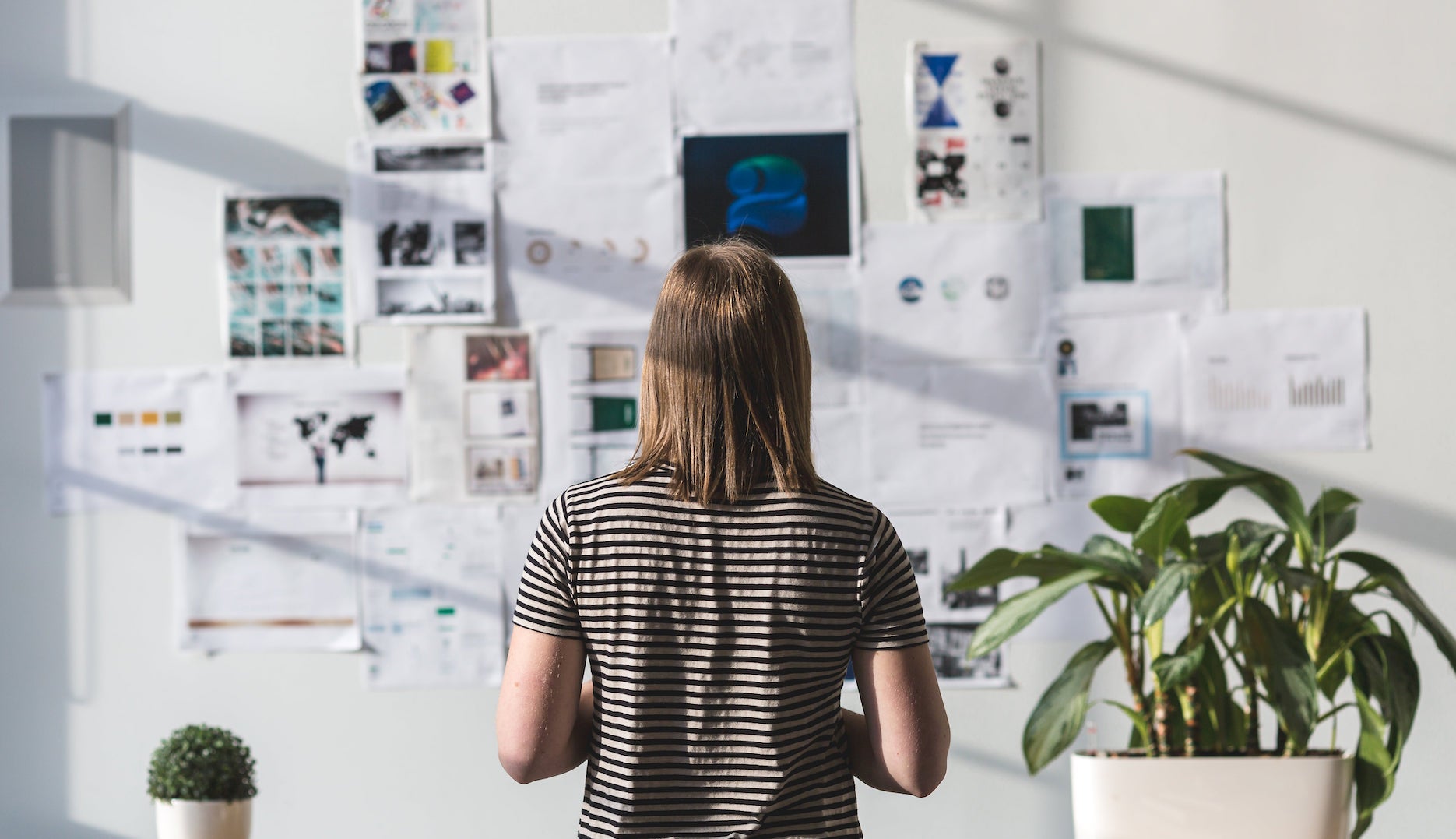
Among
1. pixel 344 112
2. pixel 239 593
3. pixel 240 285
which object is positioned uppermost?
pixel 344 112

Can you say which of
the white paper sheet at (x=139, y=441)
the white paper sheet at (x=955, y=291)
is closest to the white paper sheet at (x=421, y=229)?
the white paper sheet at (x=139, y=441)

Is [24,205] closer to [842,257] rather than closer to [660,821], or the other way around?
[842,257]

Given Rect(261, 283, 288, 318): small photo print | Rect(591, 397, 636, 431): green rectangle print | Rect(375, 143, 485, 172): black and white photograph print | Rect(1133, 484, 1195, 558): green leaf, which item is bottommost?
Rect(1133, 484, 1195, 558): green leaf

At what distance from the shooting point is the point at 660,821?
105 centimetres

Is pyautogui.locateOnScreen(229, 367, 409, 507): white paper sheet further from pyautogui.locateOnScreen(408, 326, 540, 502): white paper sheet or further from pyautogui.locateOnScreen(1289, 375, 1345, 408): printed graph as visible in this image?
pyautogui.locateOnScreen(1289, 375, 1345, 408): printed graph

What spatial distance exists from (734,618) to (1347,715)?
5.69ft

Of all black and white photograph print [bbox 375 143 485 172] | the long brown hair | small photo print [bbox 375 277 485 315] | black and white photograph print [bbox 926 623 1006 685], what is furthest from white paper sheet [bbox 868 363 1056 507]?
the long brown hair

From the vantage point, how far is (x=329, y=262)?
2.35m

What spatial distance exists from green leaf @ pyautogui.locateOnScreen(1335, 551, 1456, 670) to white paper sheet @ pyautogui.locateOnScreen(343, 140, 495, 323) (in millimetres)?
1607

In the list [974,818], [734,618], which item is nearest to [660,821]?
[734,618]

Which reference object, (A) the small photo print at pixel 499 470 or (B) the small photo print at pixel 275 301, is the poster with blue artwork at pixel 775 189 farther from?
(B) the small photo print at pixel 275 301

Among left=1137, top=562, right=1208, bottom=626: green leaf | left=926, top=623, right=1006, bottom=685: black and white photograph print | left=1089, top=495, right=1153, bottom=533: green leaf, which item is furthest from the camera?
left=926, top=623, right=1006, bottom=685: black and white photograph print

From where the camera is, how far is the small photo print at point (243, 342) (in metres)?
2.35

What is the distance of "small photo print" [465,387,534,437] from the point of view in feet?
7.63
